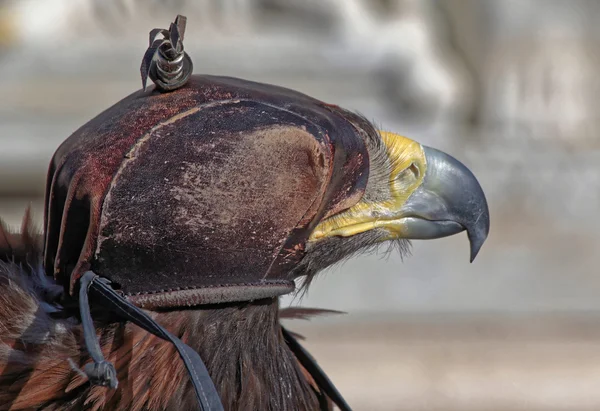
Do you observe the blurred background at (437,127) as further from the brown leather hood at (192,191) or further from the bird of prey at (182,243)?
the brown leather hood at (192,191)

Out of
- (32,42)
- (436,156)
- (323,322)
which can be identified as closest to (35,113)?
(32,42)

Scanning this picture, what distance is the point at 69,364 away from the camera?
5.63ft

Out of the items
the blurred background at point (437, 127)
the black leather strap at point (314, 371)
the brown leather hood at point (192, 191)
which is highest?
the blurred background at point (437, 127)

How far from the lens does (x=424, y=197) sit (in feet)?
6.51

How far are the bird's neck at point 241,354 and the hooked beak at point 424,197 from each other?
303 mm

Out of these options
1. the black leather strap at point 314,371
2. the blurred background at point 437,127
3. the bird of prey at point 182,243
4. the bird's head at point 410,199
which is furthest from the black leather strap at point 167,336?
the blurred background at point 437,127

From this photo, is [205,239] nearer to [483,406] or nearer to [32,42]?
[483,406]

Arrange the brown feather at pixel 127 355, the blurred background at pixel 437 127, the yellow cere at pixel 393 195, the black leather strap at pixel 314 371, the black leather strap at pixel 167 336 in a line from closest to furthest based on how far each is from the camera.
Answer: the black leather strap at pixel 167 336, the brown feather at pixel 127 355, the yellow cere at pixel 393 195, the black leather strap at pixel 314 371, the blurred background at pixel 437 127

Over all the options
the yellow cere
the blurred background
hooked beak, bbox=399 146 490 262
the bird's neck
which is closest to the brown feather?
the bird's neck

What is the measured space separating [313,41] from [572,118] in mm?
1401

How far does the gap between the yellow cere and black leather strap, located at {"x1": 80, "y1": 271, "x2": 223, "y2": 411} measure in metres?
0.41

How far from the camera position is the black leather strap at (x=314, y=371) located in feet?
6.96

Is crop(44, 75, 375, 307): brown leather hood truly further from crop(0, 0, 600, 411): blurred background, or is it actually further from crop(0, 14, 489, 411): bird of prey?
crop(0, 0, 600, 411): blurred background

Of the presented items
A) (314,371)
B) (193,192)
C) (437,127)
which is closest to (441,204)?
(314,371)
